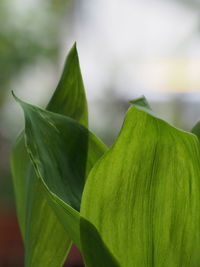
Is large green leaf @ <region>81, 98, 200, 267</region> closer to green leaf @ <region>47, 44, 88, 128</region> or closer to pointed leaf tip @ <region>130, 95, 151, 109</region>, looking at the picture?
pointed leaf tip @ <region>130, 95, 151, 109</region>

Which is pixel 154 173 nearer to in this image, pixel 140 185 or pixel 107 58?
pixel 140 185

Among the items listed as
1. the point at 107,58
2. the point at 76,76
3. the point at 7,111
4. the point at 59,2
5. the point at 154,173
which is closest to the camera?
the point at 154,173

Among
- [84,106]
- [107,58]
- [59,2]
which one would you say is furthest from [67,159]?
[107,58]

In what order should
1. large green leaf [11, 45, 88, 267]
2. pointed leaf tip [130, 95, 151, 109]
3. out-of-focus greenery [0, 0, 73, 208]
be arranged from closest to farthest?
1. pointed leaf tip [130, 95, 151, 109]
2. large green leaf [11, 45, 88, 267]
3. out-of-focus greenery [0, 0, 73, 208]

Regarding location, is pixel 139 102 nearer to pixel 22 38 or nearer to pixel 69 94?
pixel 69 94

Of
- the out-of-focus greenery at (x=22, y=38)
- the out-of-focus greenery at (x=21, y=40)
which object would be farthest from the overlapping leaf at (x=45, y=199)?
the out-of-focus greenery at (x=22, y=38)

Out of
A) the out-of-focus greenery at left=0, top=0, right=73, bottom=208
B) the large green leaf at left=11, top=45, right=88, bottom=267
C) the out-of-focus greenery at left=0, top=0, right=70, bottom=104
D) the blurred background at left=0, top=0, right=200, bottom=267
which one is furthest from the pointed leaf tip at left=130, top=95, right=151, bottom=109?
the out-of-focus greenery at left=0, top=0, right=70, bottom=104

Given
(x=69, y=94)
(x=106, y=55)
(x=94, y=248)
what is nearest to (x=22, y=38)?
(x=106, y=55)
